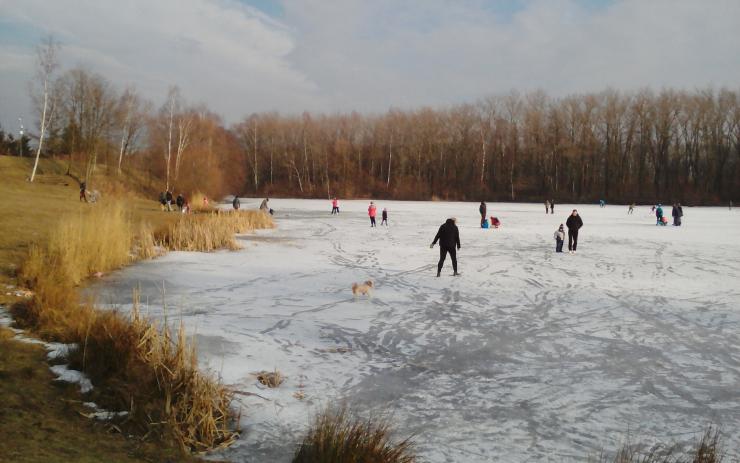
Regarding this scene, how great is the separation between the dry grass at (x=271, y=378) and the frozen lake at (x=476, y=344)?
0.07 metres

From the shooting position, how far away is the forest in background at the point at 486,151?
2409 inches

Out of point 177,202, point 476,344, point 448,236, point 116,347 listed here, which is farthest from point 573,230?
point 177,202

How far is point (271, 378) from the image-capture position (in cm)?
526

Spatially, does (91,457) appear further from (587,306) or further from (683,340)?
(587,306)

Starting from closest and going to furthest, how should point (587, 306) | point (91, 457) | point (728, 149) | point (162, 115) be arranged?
point (91, 457), point (587, 306), point (162, 115), point (728, 149)

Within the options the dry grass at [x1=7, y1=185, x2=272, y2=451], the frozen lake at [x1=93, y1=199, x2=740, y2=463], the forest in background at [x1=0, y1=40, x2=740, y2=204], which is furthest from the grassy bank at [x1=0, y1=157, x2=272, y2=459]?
the forest in background at [x1=0, y1=40, x2=740, y2=204]

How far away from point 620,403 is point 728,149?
75.3 metres

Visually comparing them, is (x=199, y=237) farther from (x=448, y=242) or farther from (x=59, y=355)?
(x=59, y=355)

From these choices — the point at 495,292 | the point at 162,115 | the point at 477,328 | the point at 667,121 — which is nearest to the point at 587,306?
the point at 495,292

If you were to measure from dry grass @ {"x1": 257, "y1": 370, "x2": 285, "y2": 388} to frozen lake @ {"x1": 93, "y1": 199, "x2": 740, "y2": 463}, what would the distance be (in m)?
0.07

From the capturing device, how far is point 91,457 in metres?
3.36

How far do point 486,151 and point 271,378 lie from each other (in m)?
75.0

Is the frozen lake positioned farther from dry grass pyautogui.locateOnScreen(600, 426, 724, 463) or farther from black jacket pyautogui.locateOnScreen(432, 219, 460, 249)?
black jacket pyautogui.locateOnScreen(432, 219, 460, 249)

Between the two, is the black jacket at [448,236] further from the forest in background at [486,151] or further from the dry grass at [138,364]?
the forest in background at [486,151]
